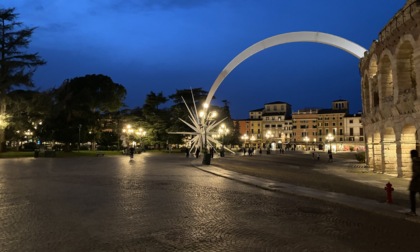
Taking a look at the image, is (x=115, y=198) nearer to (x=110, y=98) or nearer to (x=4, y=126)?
(x=4, y=126)

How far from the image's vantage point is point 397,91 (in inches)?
914

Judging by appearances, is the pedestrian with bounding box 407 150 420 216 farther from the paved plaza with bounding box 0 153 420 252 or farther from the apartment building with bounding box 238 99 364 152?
the apartment building with bounding box 238 99 364 152

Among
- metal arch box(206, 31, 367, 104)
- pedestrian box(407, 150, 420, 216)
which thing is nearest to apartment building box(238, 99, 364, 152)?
metal arch box(206, 31, 367, 104)

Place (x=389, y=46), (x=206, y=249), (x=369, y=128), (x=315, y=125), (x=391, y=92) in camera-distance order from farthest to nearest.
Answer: (x=315, y=125)
(x=369, y=128)
(x=391, y=92)
(x=389, y=46)
(x=206, y=249)

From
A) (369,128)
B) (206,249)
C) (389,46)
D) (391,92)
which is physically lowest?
(206,249)

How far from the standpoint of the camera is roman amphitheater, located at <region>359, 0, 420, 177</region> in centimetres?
2100

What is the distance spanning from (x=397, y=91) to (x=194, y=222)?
18785mm

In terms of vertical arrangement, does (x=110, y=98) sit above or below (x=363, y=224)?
above

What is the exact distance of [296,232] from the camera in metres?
9.34

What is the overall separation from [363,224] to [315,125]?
152 m

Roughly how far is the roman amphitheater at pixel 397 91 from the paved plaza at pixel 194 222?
387 inches

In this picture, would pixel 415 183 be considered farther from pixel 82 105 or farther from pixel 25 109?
pixel 82 105

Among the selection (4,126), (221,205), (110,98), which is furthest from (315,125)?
(221,205)

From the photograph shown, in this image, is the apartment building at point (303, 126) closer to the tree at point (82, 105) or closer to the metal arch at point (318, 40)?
the tree at point (82, 105)
